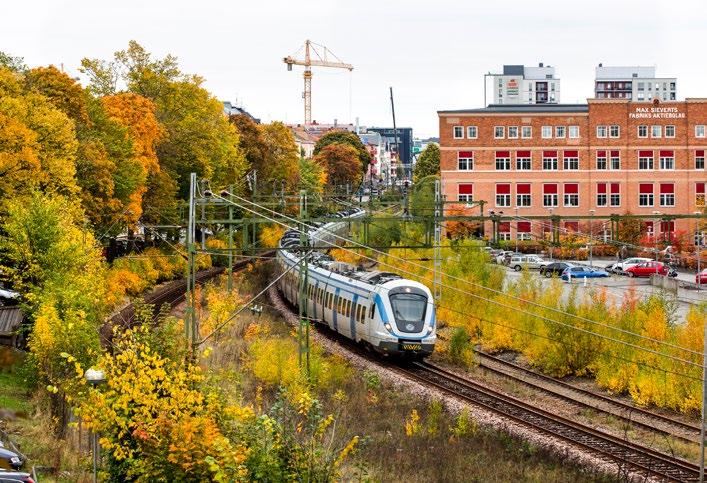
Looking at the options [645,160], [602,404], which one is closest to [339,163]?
[645,160]

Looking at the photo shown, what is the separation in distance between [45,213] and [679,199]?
5502cm

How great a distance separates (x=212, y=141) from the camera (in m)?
64.2

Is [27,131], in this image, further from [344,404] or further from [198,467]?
[198,467]

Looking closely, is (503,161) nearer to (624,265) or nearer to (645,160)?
(645,160)

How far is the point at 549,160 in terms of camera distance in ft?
253

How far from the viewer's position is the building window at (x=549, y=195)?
77.2m

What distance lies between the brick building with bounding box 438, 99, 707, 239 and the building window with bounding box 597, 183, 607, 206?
0.24 ft

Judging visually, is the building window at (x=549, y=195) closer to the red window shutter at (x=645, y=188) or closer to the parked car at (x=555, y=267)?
the red window shutter at (x=645, y=188)

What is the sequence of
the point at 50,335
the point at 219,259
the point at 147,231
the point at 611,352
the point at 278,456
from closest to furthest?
1. the point at 278,456
2. the point at 50,335
3. the point at 611,352
4. the point at 147,231
5. the point at 219,259

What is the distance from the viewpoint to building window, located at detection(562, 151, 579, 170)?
77000 millimetres

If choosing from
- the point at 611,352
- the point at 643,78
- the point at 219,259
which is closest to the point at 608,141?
the point at 219,259

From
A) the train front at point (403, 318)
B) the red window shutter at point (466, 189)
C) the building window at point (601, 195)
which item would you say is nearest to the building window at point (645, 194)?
the building window at point (601, 195)

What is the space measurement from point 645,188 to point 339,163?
6222cm

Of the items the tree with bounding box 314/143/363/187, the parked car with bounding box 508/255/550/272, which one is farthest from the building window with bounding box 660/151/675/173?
the tree with bounding box 314/143/363/187
